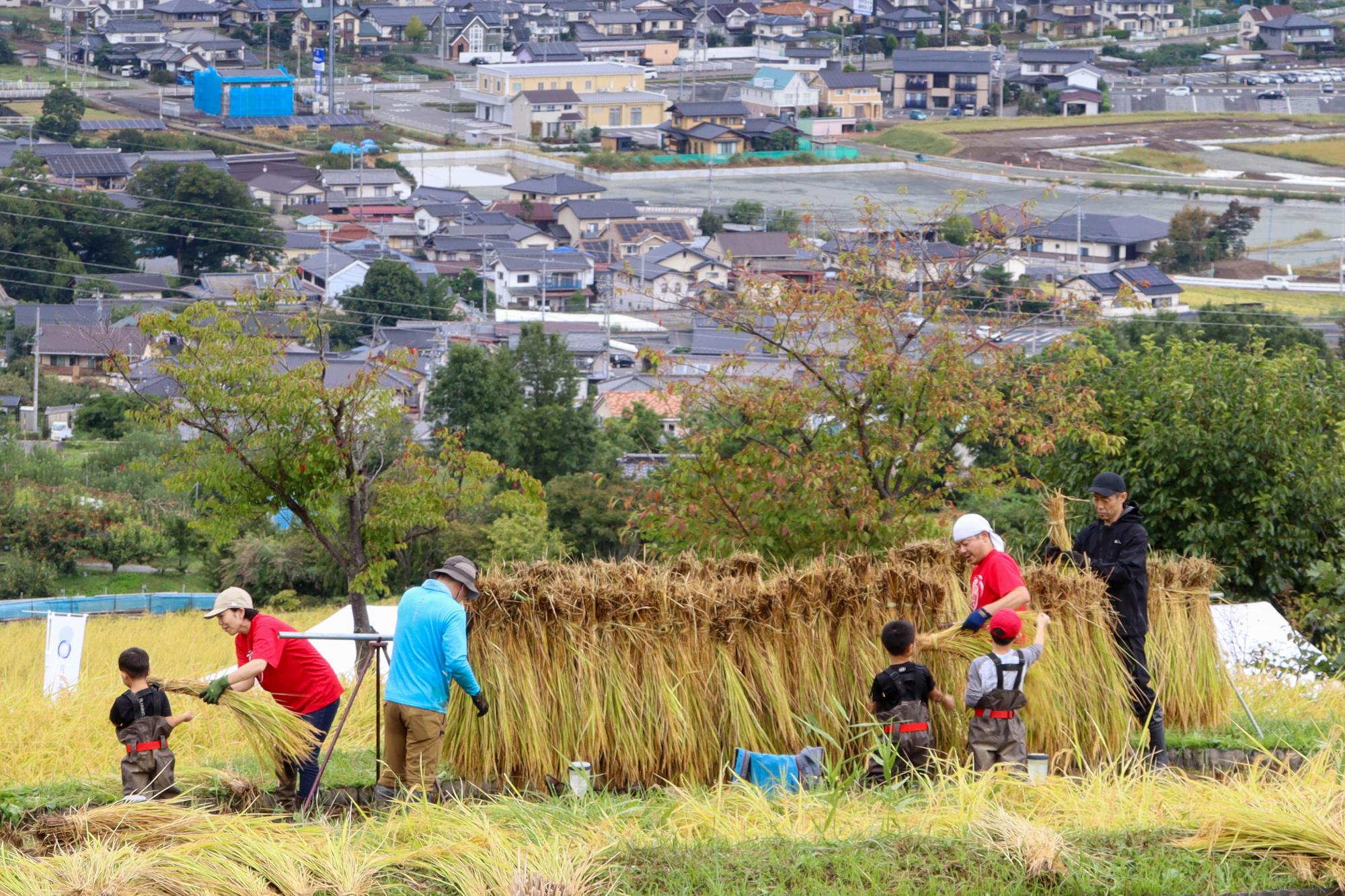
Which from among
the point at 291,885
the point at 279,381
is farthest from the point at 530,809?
the point at 279,381

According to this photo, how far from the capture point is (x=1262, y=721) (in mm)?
7840

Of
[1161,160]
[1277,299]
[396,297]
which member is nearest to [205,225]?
[396,297]

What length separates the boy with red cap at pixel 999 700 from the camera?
6.33m

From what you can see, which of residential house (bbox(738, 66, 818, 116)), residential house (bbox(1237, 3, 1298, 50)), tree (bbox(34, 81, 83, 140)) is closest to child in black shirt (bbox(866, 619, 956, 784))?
tree (bbox(34, 81, 83, 140))

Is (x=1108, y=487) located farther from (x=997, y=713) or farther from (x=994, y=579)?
(x=997, y=713)

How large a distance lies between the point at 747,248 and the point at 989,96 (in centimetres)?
3517

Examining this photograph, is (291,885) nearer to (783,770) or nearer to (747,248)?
(783,770)

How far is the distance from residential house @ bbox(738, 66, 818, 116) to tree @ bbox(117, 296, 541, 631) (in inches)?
2941

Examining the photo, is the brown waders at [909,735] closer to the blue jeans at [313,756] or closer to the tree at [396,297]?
the blue jeans at [313,756]

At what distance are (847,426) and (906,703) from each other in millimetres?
4705

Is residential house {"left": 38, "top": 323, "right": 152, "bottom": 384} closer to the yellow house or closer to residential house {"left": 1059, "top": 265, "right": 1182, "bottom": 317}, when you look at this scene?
residential house {"left": 1059, "top": 265, "right": 1182, "bottom": 317}

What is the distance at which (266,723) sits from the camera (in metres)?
6.29

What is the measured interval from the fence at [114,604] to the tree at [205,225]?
3669 cm

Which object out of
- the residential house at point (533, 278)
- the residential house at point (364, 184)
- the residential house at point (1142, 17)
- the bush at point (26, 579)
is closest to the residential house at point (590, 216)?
the residential house at point (533, 278)
